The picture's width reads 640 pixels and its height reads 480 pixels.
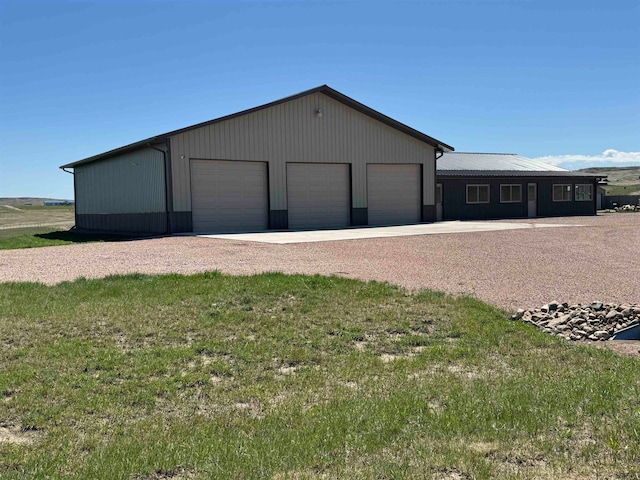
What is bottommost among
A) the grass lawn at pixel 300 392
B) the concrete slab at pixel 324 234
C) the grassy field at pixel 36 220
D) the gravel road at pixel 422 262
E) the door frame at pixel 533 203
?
the grass lawn at pixel 300 392

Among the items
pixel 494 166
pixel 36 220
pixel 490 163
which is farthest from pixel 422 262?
pixel 36 220

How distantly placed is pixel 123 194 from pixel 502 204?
69.8ft

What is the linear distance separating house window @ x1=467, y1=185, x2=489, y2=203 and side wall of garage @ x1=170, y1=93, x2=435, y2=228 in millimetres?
5702

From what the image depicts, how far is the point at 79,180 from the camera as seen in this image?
3083 centimetres

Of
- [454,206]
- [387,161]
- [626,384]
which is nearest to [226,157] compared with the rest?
[387,161]

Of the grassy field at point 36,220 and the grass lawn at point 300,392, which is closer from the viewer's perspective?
the grass lawn at point 300,392

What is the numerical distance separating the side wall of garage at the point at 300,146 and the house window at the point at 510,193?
26.0 feet

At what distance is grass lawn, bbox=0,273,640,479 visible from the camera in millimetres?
3396

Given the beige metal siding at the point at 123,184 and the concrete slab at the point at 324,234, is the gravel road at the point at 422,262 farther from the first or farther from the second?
the beige metal siding at the point at 123,184

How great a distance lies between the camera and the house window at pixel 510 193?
34438 millimetres

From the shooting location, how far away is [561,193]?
36.7 meters

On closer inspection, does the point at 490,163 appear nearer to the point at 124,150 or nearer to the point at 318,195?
the point at 318,195

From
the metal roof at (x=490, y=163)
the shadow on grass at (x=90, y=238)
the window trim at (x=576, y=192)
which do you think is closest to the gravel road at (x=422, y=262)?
the shadow on grass at (x=90, y=238)

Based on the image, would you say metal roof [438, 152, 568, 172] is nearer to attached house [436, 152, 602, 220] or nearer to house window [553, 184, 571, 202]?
attached house [436, 152, 602, 220]
